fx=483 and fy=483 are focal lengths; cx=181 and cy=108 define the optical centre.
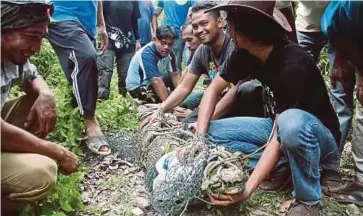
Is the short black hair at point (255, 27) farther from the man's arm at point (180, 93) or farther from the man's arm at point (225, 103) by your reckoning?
the man's arm at point (180, 93)

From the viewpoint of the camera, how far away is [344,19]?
282cm

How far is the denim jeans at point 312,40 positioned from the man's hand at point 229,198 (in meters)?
1.79

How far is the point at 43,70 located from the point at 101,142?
83.6 inches

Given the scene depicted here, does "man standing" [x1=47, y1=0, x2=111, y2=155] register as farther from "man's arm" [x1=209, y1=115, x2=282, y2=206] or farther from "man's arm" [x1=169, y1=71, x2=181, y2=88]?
"man's arm" [x1=169, y1=71, x2=181, y2=88]

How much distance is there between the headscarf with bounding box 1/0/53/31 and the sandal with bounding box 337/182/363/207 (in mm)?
2219

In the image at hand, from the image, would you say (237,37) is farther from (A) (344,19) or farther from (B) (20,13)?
(B) (20,13)

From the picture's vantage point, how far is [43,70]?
18.4 feet

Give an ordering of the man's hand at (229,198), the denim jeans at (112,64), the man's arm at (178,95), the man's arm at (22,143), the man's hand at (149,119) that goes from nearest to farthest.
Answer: the man's arm at (22,143) < the man's hand at (229,198) < the man's hand at (149,119) < the man's arm at (178,95) < the denim jeans at (112,64)

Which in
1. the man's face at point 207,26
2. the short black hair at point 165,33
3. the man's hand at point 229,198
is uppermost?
the man's face at point 207,26

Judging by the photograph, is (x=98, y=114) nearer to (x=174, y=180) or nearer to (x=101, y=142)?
(x=101, y=142)

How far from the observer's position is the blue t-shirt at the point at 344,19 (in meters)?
2.71

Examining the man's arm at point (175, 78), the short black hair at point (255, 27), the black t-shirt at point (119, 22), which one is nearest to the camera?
the short black hair at point (255, 27)

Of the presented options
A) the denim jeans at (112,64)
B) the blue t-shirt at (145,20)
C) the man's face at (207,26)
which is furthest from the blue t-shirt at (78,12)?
the blue t-shirt at (145,20)

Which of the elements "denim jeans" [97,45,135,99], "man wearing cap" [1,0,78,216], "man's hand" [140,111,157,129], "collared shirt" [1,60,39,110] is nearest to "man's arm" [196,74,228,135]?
"man's hand" [140,111,157,129]
